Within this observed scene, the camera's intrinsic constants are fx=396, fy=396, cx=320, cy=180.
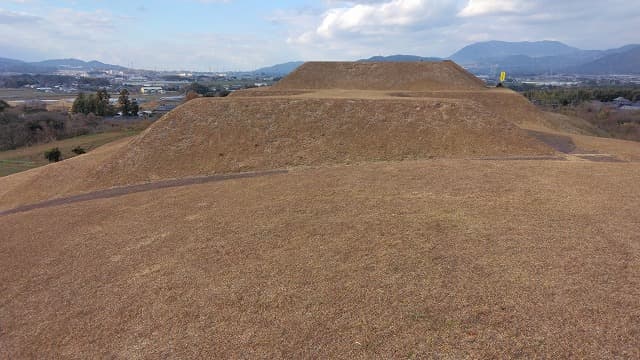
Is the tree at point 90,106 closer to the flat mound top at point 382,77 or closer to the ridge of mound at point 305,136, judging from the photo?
the flat mound top at point 382,77

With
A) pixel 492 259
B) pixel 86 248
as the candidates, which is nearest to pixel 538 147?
pixel 492 259

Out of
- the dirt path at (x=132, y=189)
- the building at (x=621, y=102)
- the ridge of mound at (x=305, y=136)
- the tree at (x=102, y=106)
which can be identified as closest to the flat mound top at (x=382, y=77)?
the ridge of mound at (x=305, y=136)

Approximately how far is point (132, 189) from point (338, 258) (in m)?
11.2

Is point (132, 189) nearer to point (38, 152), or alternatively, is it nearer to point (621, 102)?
point (38, 152)

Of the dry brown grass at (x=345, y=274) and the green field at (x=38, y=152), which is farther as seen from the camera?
the green field at (x=38, y=152)

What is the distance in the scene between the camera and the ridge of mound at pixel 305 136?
1777 centimetres

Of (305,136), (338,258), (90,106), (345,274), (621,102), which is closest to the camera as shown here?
(345,274)

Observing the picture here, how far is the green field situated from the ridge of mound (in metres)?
18.1

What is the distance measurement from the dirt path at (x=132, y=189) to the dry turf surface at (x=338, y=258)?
15 cm

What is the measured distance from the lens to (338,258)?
7984 millimetres

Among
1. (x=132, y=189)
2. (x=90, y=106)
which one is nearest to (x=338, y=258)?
(x=132, y=189)

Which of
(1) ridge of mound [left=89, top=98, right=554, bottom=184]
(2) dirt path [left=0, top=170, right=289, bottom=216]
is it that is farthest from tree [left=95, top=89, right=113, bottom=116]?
(2) dirt path [left=0, top=170, right=289, bottom=216]

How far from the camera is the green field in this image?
32219 mm

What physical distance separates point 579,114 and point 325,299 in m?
54.3
